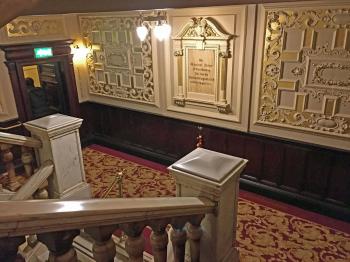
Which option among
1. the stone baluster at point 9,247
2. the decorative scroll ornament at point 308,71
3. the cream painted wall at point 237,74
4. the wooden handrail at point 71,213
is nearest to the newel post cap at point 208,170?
the wooden handrail at point 71,213

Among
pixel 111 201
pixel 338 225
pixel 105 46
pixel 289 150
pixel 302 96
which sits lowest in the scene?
pixel 338 225

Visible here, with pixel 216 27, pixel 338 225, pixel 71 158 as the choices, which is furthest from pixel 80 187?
pixel 338 225

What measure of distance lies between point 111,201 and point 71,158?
1976 millimetres

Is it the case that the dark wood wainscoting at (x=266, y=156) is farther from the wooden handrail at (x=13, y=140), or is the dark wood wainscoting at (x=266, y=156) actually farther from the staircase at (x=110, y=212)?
the wooden handrail at (x=13, y=140)

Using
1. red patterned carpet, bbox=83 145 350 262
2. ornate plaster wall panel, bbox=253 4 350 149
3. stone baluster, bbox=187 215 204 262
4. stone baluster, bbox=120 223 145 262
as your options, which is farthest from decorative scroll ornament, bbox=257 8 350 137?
stone baluster, bbox=120 223 145 262

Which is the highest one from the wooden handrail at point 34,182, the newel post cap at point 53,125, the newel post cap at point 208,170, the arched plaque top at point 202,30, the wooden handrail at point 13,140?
the arched plaque top at point 202,30

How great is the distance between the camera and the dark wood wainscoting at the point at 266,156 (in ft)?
11.5

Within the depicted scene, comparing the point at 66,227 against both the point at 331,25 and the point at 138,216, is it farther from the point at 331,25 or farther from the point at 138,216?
the point at 331,25

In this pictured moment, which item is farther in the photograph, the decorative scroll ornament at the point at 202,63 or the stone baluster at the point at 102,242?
the decorative scroll ornament at the point at 202,63

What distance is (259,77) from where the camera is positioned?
12.2ft

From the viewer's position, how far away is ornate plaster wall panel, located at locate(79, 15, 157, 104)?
187 inches

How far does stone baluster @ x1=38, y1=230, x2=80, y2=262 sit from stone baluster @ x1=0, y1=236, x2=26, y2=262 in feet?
0.29

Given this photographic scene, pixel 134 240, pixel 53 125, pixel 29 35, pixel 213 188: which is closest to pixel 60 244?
pixel 134 240

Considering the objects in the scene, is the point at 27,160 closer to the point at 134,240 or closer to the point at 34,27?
the point at 134,240
